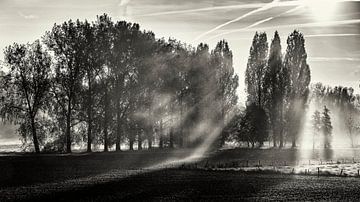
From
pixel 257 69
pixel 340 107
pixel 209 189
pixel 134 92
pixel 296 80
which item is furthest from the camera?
pixel 340 107

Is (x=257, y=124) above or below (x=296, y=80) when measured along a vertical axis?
below

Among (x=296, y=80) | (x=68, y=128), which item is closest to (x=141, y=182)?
(x=68, y=128)

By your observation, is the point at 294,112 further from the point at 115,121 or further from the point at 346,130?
the point at 346,130

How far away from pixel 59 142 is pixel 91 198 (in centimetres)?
3471

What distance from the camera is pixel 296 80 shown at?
260ft

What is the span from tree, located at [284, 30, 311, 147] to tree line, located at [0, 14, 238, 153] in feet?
68.7

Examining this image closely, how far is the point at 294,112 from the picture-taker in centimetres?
7662

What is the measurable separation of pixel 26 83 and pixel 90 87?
7.79 m

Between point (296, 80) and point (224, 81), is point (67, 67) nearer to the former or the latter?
point (224, 81)

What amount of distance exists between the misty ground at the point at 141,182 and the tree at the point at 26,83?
846cm

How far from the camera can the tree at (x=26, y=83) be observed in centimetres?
5669

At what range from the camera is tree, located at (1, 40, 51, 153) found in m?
56.7

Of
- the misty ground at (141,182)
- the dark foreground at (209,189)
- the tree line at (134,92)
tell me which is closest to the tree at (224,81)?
the tree line at (134,92)

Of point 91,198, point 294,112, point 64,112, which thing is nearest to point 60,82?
point 64,112
